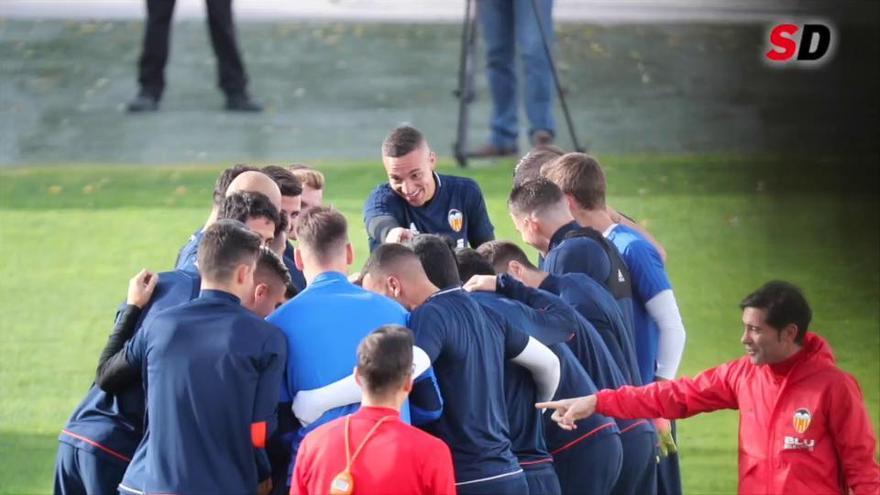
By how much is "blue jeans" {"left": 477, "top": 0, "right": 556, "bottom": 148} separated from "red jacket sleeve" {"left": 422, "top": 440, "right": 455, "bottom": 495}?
8.23 m

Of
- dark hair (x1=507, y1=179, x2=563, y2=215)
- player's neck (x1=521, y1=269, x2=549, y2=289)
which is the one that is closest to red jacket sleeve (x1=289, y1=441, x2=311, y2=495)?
player's neck (x1=521, y1=269, x2=549, y2=289)

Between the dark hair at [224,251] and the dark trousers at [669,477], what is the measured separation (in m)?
2.31

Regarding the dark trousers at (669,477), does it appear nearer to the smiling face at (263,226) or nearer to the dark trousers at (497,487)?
the dark trousers at (497,487)

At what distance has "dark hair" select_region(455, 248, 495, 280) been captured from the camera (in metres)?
5.39

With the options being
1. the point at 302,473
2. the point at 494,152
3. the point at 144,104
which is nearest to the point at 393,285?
the point at 302,473

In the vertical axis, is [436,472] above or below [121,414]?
above

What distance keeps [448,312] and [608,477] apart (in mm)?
1025

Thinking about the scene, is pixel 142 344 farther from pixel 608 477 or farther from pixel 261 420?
pixel 608 477

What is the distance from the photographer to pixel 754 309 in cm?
516

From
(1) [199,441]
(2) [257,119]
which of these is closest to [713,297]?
(2) [257,119]

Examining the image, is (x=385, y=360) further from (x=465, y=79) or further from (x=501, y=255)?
(x=465, y=79)

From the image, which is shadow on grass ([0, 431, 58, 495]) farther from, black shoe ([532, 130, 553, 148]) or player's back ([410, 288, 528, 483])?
black shoe ([532, 130, 553, 148])

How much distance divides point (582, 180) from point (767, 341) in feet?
4.06

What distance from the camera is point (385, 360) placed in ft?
14.1
